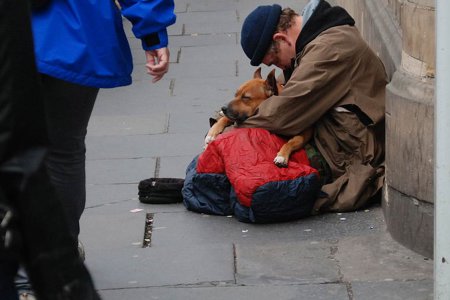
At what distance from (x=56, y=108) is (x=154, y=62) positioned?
49 cm

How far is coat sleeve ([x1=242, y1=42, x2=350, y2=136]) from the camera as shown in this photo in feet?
17.7

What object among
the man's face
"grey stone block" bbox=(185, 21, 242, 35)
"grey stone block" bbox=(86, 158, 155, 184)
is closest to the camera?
→ the man's face

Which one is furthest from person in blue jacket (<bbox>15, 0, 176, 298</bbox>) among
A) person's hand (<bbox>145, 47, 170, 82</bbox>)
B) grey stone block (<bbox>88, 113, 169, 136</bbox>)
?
grey stone block (<bbox>88, 113, 169, 136</bbox>)

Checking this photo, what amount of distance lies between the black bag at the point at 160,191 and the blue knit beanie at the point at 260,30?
0.75 metres

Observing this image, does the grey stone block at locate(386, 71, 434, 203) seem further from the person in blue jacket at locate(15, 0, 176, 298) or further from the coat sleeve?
the person in blue jacket at locate(15, 0, 176, 298)

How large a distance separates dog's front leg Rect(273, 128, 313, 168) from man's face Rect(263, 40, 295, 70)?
0.40 meters

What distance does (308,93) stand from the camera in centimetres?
541

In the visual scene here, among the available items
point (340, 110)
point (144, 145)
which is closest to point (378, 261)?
point (340, 110)

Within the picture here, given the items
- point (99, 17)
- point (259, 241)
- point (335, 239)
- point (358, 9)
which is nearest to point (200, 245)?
point (259, 241)

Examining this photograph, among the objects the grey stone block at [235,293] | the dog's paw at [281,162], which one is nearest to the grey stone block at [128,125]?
the dog's paw at [281,162]

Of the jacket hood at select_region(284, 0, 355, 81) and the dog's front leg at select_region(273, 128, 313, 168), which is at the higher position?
the jacket hood at select_region(284, 0, 355, 81)

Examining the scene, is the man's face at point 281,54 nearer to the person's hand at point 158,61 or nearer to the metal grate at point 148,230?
the metal grate at point 148,230

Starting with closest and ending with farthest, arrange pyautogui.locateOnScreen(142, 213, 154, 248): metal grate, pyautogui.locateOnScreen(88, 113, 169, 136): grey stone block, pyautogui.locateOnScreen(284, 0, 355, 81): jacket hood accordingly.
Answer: pyautogui.locateOnScreen(142, 213, 154, 248): metal grate < pyautogui.locateOnScreen(284, 0, 355, 81): jacket hood < pyautogui.locateOnScreen(88, 113, 169, 136): grey stone block

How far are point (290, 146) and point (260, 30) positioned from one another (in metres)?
0.63
